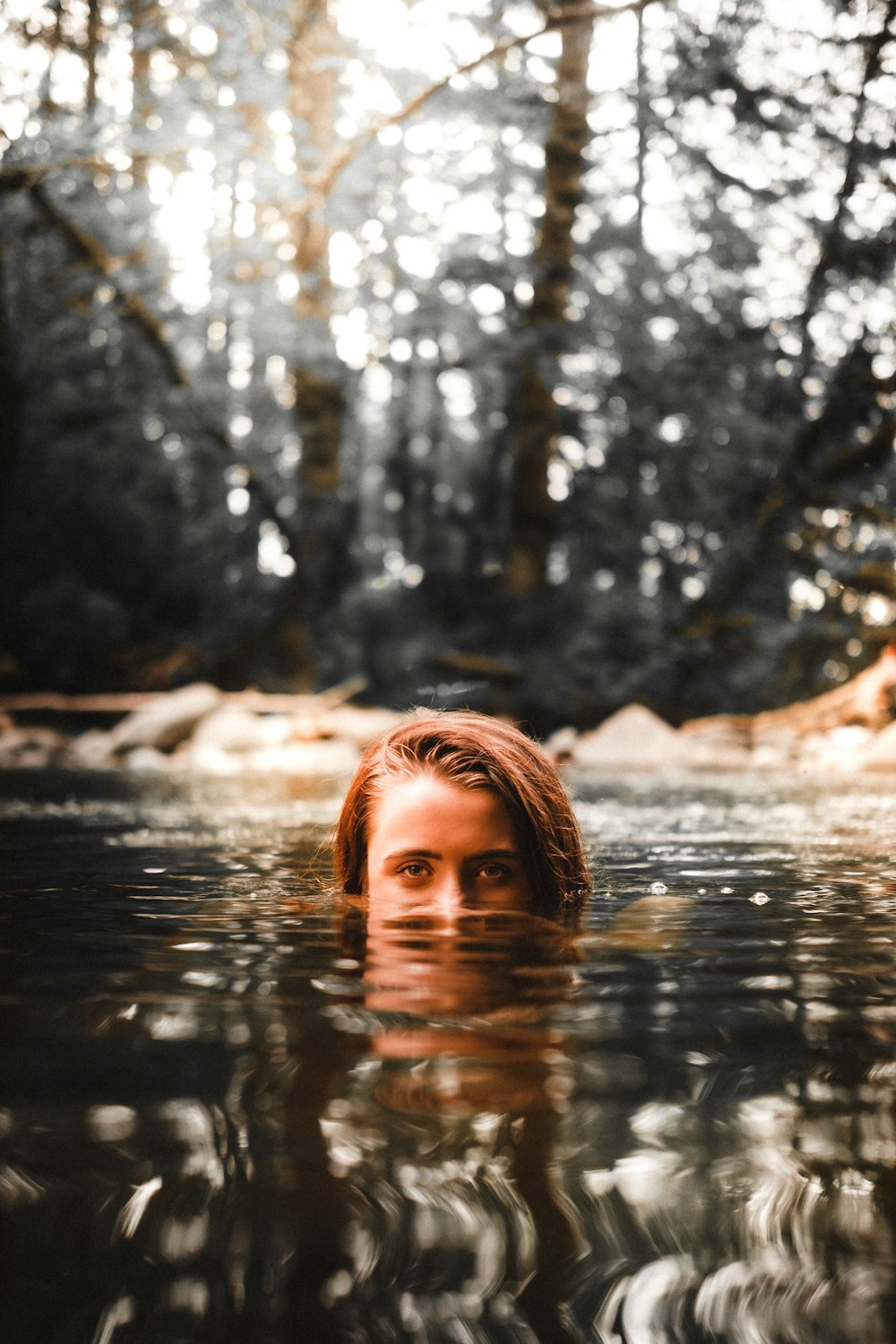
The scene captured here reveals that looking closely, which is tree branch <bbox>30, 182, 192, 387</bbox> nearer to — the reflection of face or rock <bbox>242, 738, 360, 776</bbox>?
rock <bbox>242, 738, 360, 776</bbox>

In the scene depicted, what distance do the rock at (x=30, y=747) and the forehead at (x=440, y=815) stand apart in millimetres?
7610

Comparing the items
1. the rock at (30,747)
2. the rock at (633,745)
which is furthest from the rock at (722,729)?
the rock at (30,747)

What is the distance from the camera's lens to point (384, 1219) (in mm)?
758

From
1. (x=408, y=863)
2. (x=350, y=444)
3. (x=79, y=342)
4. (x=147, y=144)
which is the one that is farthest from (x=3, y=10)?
(x=408, y=863)

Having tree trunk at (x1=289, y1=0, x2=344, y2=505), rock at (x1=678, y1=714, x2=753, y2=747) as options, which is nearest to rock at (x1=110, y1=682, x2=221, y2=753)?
tree trunk at (x1=289, y1=0, x2=344, y2=505)

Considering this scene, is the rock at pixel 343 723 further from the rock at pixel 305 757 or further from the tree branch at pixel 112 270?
the tree branch at pixel 112 270

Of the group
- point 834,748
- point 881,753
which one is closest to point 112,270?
point 834,748

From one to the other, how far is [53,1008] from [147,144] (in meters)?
9.42

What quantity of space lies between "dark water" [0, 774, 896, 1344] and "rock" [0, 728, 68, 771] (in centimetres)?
801

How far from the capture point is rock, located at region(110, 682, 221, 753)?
30.2 feet

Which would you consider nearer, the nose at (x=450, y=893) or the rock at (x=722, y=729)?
the nose at (x=450, y=893)

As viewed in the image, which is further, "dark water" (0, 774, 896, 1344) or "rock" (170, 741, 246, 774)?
"rock" (170, 741, 246, 774)

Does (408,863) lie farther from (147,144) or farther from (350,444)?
(350,444)

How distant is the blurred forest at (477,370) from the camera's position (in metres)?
9.62
